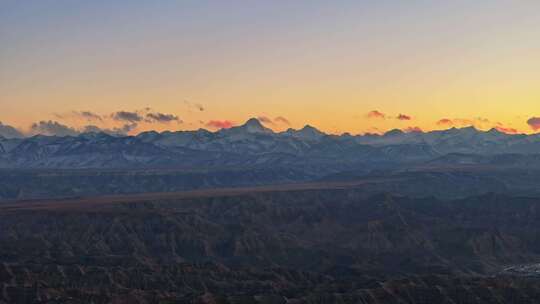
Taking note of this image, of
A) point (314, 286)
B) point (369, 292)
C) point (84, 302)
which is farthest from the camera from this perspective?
point (314, 286)

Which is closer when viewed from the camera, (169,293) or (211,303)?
(211,303)

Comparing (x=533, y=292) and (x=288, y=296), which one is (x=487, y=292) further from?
(x=288, y=296)

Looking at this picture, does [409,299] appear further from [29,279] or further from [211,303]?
[29,279]

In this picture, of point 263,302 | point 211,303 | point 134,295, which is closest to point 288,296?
point 263,302

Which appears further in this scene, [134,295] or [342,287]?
[342,287]

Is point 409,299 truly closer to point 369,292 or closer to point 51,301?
point 369,292

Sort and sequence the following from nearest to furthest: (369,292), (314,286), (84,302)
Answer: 1. (84,302)
2. (369,292)
3. (314,286)

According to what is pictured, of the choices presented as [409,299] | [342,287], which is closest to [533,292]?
[409,299]
